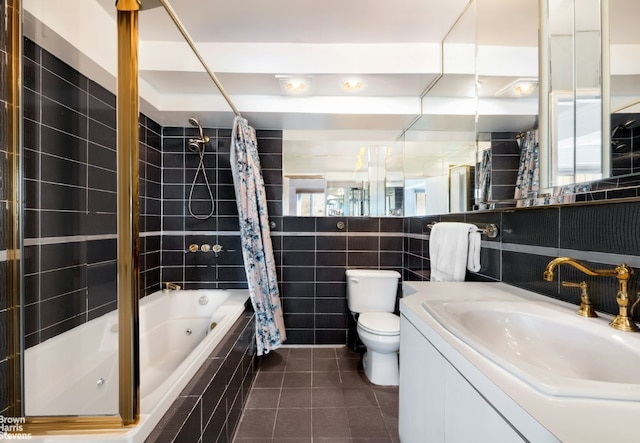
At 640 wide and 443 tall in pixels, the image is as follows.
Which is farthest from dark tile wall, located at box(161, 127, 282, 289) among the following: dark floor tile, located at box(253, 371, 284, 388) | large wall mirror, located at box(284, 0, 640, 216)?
large wall mirror, located at box(284, 0, 640, 216)

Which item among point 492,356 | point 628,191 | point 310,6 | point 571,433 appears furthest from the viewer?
point 310,6

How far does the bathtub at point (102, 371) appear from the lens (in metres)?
0.93

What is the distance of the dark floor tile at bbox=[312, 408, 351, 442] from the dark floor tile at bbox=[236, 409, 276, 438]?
0.87ft

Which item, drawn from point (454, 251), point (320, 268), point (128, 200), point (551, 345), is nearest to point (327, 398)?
point (320, 268)

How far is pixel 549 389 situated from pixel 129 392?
3.78 ft

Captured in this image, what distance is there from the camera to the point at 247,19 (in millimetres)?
1633

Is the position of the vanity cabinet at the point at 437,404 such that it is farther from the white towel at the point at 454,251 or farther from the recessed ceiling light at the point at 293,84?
the recessed ceiling light at the point at 293,84

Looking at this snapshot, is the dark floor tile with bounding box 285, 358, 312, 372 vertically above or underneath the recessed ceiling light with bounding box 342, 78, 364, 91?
underneath

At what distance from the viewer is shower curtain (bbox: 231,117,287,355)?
2.17m

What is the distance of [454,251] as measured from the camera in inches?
66.7

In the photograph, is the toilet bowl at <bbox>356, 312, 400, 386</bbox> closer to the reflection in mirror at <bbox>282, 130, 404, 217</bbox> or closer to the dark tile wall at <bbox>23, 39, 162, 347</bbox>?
the reflection in mirror at <bbox>282, 130, 404, 217</bbox>

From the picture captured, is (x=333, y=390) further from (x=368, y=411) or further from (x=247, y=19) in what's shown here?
(x=247, y=19)

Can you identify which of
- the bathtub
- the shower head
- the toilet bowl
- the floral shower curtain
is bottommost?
the toilet bowl

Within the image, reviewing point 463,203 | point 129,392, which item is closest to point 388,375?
point 463,203
